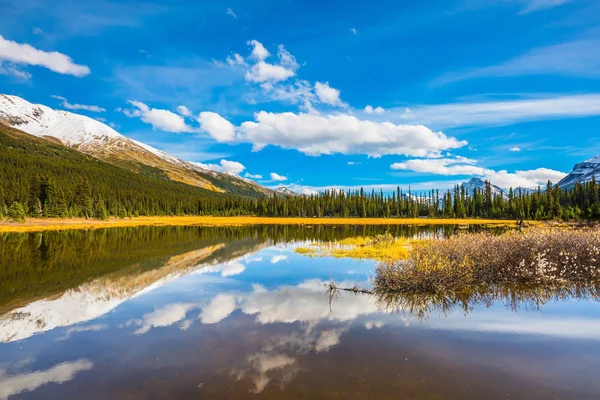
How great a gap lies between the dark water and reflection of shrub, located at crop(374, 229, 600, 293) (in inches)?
49.7

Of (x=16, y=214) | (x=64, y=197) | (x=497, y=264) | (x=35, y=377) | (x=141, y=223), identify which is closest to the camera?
(x=35, y=377)

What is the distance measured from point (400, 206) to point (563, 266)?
159m

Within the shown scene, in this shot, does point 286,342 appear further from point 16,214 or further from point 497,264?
point 16,214

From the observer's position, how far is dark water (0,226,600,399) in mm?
8898

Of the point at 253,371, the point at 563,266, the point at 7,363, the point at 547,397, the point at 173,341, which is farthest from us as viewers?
the point at 563,266

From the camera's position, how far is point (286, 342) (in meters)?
11.8

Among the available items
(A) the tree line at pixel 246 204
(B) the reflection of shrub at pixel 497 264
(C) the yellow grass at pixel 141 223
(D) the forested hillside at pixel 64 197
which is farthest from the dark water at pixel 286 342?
(A) the tree line at pixel 246 204

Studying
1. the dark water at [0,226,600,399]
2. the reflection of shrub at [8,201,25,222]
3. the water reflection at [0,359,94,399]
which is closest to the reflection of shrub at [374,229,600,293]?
the dark water at [0,226,600,399]

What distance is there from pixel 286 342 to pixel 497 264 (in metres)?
14.9

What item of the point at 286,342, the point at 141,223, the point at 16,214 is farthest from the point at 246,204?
the point at 286,342

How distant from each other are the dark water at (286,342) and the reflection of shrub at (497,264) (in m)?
1.26

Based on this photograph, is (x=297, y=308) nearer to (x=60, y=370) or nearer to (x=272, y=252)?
(x=60, y=370)

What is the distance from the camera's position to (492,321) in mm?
13961

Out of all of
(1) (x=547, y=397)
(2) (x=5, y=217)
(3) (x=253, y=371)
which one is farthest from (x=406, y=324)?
(2) (x=5, y=217)
